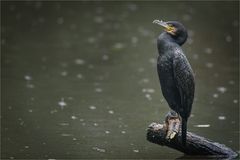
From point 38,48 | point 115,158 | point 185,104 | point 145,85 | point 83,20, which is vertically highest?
point 83,20

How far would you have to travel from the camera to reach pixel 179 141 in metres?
9.05

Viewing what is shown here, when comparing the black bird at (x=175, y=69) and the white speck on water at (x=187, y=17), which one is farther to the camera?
the white speck on water at (x=187, y=17)

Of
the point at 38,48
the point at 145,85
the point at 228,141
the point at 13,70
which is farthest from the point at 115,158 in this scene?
the point at 38,48

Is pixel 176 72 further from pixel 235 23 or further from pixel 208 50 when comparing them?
pixel 235 23

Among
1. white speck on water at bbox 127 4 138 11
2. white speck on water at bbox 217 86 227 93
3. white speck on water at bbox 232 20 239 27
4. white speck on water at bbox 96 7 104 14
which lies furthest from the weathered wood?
white speck on water at bbox 127 4 138 11

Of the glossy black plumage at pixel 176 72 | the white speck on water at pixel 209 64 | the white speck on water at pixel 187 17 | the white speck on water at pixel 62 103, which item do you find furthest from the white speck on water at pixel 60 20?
the glossy black plumage at pixel 176 72

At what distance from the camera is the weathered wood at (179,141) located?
895cm

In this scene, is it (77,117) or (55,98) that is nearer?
(77,117)

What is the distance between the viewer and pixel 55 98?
12789 millimetres

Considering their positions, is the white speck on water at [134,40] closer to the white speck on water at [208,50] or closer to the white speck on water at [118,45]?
the white speck on water at [118,45]

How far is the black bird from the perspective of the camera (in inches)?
344

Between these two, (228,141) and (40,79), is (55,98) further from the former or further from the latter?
(228,141)

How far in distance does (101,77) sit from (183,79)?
5.95 m

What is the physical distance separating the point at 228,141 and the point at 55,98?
3.73 meters
